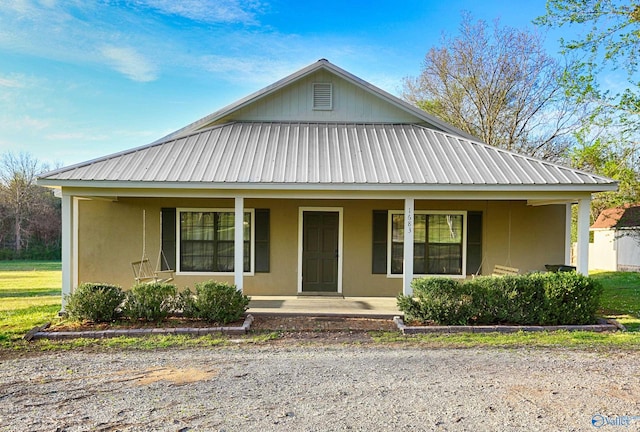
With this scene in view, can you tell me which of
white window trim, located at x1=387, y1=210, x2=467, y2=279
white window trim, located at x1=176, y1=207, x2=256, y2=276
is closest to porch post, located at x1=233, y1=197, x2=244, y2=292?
white window trim, located at x1=176, y1=207, x2=256, y2=276

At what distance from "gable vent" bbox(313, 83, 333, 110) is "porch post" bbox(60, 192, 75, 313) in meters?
6.19

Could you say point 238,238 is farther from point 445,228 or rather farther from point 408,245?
point 445,228

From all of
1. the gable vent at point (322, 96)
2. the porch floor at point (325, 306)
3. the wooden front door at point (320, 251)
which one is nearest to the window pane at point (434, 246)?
the porch floor at point (325, 306)

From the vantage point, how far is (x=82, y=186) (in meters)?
8.14

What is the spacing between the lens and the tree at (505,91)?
75.7 ft

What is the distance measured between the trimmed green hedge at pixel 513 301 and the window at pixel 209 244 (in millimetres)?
4751

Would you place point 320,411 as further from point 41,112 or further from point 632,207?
point 41,112

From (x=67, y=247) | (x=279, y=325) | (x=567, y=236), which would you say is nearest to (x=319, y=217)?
(x=279, y=325)

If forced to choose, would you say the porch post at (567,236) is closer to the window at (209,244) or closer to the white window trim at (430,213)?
the white window trim at (430,213)

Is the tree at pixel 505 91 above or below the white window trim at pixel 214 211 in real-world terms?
above

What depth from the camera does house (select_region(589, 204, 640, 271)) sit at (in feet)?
59.4

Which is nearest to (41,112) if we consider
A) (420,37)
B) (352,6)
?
(352,6)

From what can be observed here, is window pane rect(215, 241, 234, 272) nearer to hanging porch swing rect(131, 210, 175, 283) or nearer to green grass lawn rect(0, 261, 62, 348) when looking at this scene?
hanging porch swing rect(131, 210, 175, 283)

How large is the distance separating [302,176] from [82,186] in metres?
4.12
